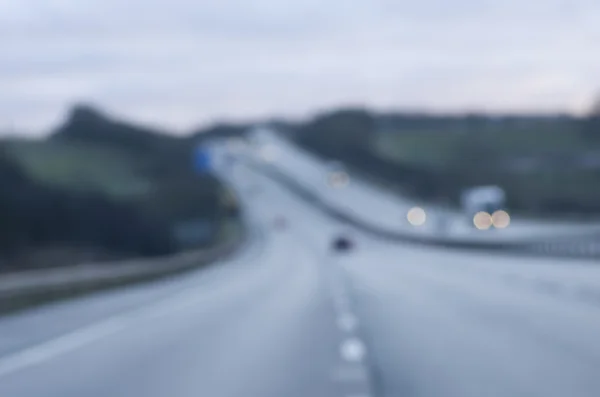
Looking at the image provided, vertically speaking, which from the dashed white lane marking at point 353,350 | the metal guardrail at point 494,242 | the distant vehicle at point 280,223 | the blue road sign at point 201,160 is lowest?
the dashed white lane marking at point 353,350

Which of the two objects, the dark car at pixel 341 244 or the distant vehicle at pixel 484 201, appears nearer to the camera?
the dark car at pixel 341 244

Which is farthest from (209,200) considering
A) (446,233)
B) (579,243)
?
(579,243)

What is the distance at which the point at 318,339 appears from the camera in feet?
66.5

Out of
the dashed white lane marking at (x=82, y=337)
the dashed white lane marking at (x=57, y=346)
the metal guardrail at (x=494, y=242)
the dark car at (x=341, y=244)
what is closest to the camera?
the dashed white lane marking at (x=57, y=346)

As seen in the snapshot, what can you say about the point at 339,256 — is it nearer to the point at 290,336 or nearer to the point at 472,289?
the point at 472,289

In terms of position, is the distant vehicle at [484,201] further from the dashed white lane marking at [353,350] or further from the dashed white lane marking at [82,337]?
the dashed white lane marking at [353,350]

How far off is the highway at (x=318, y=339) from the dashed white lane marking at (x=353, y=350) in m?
0.03

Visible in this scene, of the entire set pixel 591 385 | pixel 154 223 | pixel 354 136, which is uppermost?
pixel 354 136

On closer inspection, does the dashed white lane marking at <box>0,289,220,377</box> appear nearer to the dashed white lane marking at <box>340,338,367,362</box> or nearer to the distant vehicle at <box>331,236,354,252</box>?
the dashed white lane marking at <box>340,338,367,362</box>

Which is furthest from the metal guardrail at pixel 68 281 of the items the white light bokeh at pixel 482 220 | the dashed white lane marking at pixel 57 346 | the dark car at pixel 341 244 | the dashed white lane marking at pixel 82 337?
the white light bokeh at pixel 482 220

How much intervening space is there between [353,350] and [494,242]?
50.9 metres

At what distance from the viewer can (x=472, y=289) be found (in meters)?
34.8

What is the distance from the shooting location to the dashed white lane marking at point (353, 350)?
56.3 feet

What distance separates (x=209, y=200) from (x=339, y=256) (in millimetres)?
31632
